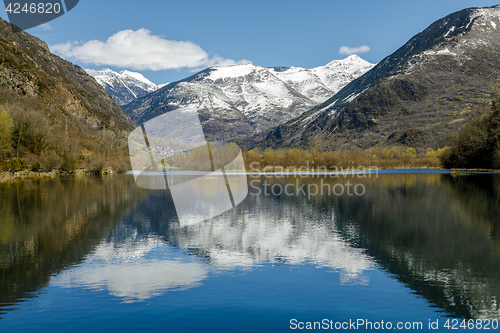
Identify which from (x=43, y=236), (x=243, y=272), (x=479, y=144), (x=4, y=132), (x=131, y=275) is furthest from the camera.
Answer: (x=479, y=144)

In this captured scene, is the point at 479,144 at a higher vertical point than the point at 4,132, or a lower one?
lower

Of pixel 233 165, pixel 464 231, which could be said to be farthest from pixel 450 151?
pixel 464 231

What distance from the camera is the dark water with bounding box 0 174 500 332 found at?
30.6ft

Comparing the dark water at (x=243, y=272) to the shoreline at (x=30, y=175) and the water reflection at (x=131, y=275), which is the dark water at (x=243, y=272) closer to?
the water reflection at (x=131, y=275)

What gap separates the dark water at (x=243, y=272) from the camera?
931 centimetres

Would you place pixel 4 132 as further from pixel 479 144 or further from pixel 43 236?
pixel 479 144

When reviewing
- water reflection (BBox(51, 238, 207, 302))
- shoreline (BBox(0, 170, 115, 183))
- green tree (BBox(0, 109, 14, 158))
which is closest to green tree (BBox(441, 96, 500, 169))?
water reflection (BBox(51, 238, 207, 302))

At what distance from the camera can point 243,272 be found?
1286 cm

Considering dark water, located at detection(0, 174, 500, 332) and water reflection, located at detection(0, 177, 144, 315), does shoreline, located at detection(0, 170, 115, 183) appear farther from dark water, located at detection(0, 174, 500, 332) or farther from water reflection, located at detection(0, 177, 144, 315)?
dark water, located at detection(0, 174, 500, 332)

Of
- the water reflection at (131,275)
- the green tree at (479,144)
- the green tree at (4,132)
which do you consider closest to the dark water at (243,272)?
the water reflection at (131,275)

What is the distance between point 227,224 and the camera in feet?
72.7

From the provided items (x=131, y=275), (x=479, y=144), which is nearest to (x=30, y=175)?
(x=131, y=275)

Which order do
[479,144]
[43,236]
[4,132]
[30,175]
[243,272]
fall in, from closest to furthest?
[243,272], [43,236], [4,132], [30,175], [479,144]

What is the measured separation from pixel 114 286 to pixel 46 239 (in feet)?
25.3
